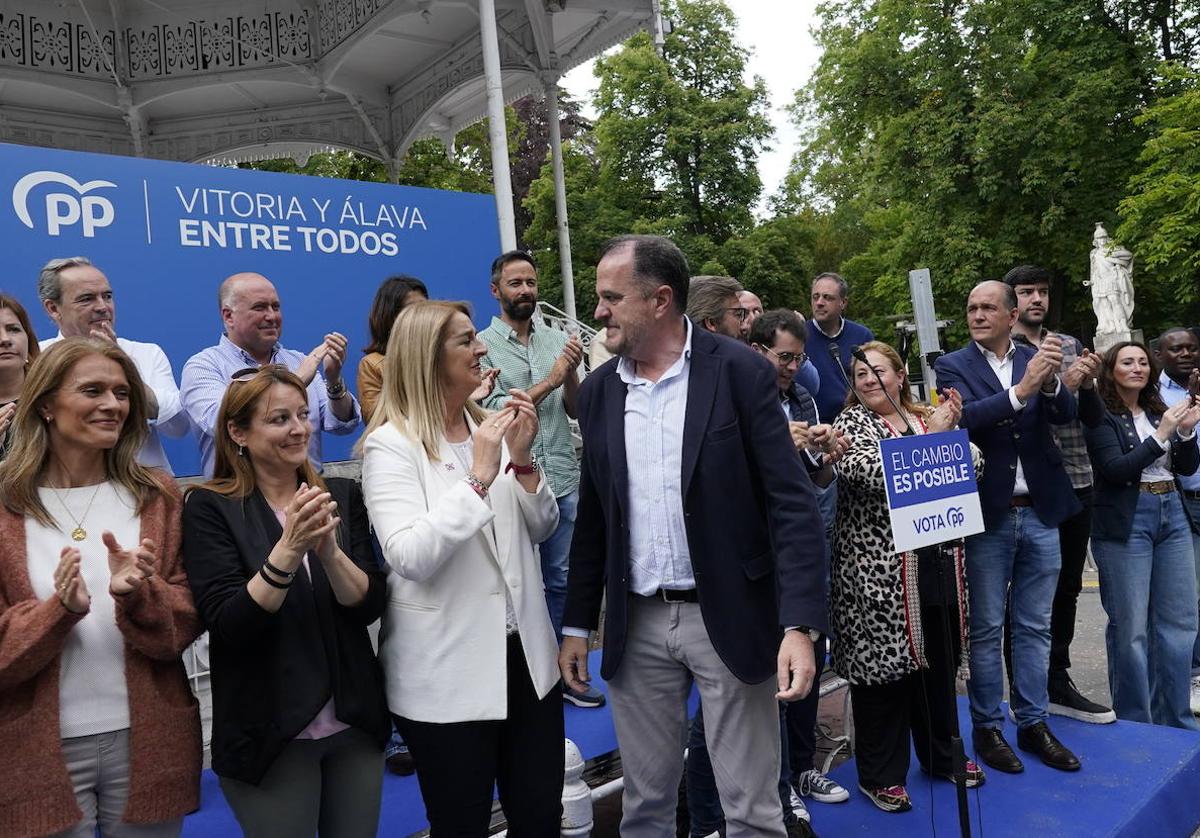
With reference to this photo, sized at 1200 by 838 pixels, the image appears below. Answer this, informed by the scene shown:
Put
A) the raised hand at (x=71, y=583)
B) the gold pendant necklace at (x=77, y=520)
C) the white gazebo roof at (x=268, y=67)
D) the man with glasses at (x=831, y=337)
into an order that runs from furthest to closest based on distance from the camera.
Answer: the white gazebo roof at (x=268, y=67)
the man with glasses at (x=831, y=337)
the gold pendant necklace at (x=77, y=520)
the raised hand at (x=71, y=583)

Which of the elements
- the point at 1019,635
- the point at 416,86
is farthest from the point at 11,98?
the point at 1019,635

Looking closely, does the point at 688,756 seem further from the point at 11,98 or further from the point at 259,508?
the point at 11,98

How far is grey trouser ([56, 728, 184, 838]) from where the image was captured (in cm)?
216

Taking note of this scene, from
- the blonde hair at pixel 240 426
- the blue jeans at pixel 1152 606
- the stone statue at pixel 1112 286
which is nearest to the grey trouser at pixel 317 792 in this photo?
the blonde hair at pixel 240 426

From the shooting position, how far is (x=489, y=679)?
2.38m

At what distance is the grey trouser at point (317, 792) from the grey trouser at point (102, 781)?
0.72 ft

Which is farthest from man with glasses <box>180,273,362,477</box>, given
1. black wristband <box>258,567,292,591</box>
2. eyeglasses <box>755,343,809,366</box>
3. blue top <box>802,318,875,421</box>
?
blue top <box>802,318,875,421</box>

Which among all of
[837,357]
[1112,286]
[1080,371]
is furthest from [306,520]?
[1112,286]

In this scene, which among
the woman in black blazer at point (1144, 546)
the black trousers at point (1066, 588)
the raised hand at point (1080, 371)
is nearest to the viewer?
the raised hand at point (1080, 371)

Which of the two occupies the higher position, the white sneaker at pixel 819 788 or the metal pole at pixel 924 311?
the metal pole at pixel 924 311

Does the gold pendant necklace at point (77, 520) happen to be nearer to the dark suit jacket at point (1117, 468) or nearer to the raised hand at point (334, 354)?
the raised hand at point (334, 354)

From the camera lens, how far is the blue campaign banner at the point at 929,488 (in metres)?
2.92

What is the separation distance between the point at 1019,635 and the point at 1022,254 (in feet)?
63.1

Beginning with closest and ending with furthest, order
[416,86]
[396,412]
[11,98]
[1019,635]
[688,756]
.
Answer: [396,412] → [688,756] → [1019,635] → [11,98] → [416,86]
